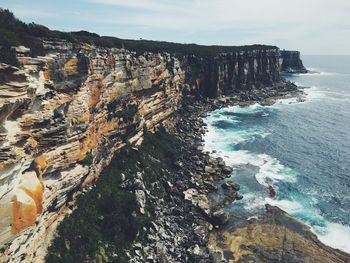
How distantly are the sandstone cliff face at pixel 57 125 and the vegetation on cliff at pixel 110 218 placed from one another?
186 cm

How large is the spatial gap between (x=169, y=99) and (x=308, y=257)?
55180 millimetres

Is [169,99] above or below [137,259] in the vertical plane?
above

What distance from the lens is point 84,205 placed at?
48469 mm

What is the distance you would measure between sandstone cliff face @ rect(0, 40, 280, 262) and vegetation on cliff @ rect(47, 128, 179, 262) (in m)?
1.86

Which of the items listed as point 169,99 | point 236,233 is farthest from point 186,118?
point 236,233

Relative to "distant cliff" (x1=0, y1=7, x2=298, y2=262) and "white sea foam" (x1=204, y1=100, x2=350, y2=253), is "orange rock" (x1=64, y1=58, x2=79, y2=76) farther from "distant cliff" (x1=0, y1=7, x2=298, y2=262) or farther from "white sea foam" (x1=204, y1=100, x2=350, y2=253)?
"white sea foam" (x1=204, y1=100, x2=350, y2=253)

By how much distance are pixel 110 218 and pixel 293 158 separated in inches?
1934

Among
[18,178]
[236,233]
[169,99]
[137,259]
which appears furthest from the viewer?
[169,99]

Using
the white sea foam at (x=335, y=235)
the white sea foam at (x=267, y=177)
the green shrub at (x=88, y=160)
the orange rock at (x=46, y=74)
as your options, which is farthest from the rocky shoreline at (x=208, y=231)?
the orange rock at (x=46, y=74)

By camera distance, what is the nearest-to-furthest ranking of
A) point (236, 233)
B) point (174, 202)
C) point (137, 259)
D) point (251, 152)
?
1. point (137, 259)
2. point (236, 233)
3. point (174, 202)
4. point (251, 152)

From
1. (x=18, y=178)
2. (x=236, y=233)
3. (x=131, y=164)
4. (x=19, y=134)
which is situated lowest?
(x=236, y=233)

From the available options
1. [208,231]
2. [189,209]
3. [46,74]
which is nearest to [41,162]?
[46,74]

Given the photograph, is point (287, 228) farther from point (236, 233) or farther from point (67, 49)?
point (67, 49)

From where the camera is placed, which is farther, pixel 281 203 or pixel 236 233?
pixel 281 203
